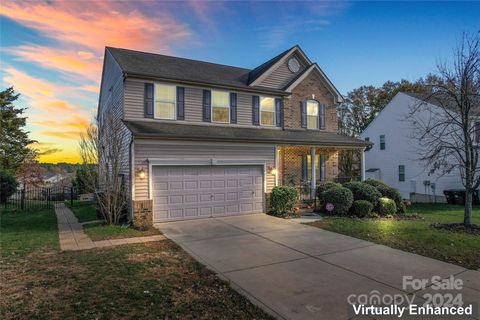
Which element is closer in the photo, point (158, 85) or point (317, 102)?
point (158, 85)

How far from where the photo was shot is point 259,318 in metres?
4.05

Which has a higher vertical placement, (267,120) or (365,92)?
(365,92)

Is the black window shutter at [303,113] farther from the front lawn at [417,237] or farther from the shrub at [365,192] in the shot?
the front lawn at [417,237]

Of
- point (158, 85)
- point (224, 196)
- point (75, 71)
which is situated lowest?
point (224, 196)

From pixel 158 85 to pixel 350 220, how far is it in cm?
963

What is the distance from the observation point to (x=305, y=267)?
6.15 m

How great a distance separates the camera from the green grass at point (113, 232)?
29.6ft

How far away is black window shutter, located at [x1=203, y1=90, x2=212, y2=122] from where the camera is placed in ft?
45.8

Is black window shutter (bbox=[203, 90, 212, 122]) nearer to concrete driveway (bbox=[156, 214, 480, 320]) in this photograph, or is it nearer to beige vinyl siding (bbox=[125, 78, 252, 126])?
beige vinyl siding (bbox=[125, 78, 252, 126])

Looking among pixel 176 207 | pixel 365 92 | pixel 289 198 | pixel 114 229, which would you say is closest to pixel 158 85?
pixel 176 207

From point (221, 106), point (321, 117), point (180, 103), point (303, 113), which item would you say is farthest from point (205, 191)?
point (321, 117)

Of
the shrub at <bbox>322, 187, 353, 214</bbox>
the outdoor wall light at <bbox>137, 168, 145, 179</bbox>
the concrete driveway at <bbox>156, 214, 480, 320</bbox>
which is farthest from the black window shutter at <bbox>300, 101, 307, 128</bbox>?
the outdoor wall light at <bbox>137, 168, 145, 179</bbox>

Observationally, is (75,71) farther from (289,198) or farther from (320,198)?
(320,198)

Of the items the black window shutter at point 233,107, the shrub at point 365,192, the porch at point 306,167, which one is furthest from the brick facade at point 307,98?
the shrub at point 365,192
